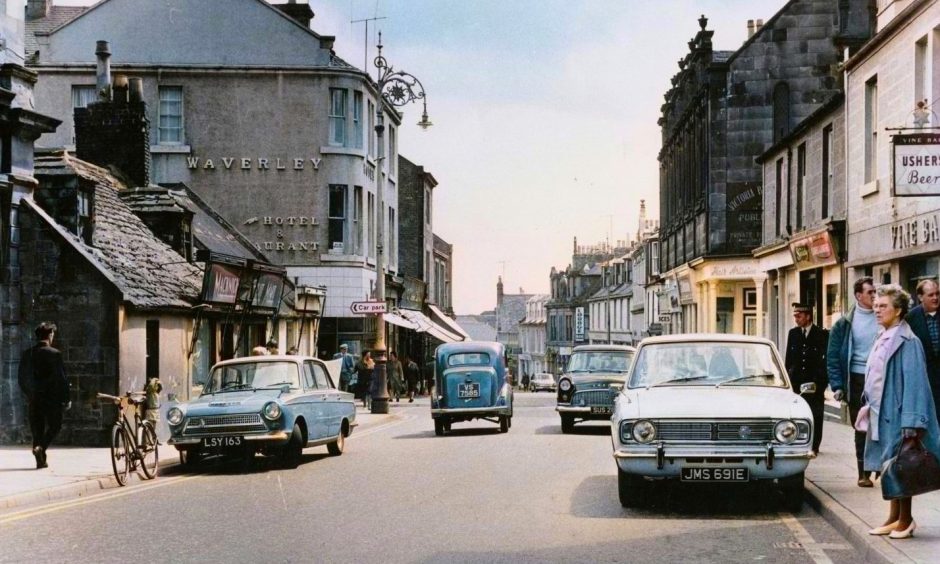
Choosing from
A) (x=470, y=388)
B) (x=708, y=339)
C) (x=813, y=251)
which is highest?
(x=813, y=251)

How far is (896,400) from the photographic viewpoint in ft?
29.5

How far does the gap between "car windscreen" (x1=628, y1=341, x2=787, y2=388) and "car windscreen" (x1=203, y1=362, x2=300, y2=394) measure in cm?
659

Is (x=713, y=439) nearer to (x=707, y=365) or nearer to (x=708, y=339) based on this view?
(x=707, y=365)

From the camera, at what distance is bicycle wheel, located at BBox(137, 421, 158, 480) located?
15.1m

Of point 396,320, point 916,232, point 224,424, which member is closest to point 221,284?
point 224,424

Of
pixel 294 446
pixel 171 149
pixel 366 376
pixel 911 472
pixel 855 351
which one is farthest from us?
pixel 171 149

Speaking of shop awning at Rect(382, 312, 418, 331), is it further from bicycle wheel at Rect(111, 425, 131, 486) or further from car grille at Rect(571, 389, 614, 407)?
bicycle wheel at Rect(111, 425, 131, 486)

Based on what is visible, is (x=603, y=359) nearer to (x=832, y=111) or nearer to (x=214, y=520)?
(x=832, y=111)

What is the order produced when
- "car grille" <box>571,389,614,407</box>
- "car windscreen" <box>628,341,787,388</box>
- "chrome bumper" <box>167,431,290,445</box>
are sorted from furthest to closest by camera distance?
"car grille" <box>571,389,614,407</box>
"chrome bumper" <box>167,431,290,445</box>
"car windscreen" <box>628,341,787,388</box>

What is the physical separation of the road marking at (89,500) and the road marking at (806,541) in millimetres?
7158

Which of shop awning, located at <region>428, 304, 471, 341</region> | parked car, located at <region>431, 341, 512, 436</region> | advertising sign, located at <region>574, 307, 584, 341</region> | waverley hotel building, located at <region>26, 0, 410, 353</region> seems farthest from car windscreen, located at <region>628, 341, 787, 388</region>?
advertising sign, located at <region>574, 307, 584, 341</region>

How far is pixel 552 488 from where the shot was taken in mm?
13516

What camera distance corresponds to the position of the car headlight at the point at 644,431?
36.6ft

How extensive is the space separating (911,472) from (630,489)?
3.45m
